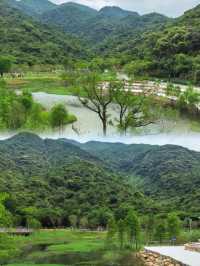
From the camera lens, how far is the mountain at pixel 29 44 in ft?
91.4

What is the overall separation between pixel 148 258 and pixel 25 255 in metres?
2.74

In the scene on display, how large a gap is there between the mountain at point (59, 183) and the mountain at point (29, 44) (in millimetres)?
6172

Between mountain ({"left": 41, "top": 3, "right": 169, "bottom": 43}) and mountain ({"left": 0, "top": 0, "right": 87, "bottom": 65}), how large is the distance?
14.4 m

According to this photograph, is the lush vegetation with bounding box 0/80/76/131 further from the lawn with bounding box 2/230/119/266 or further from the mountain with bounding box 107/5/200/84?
the mountain with bounding box 107/5/200/84

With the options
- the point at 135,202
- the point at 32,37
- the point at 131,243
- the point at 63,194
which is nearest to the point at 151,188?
the point at 135,202

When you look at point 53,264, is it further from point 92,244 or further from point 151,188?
point 151,188

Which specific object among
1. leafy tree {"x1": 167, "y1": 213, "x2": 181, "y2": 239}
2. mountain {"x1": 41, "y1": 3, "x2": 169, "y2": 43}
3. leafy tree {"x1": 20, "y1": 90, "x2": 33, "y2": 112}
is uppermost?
mountain {"x1": 41, "y1": 3, "x2": 169, "y2": 43}

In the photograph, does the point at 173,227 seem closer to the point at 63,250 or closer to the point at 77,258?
the point at 63,250

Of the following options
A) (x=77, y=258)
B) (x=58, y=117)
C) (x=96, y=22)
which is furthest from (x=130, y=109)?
(x=96, y=22)

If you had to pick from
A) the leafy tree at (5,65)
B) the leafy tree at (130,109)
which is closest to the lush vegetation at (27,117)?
the leafy tree at (130,109)

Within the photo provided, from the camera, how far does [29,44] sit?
30.8 meters

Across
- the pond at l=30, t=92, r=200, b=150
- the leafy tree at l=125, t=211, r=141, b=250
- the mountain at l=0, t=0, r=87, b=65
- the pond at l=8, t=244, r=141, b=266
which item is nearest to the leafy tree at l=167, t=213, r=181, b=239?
the leafy tree at l=125, t=211, r=141, b=250

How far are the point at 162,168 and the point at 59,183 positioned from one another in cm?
432

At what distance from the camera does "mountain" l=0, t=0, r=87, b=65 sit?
2786 centimetres
